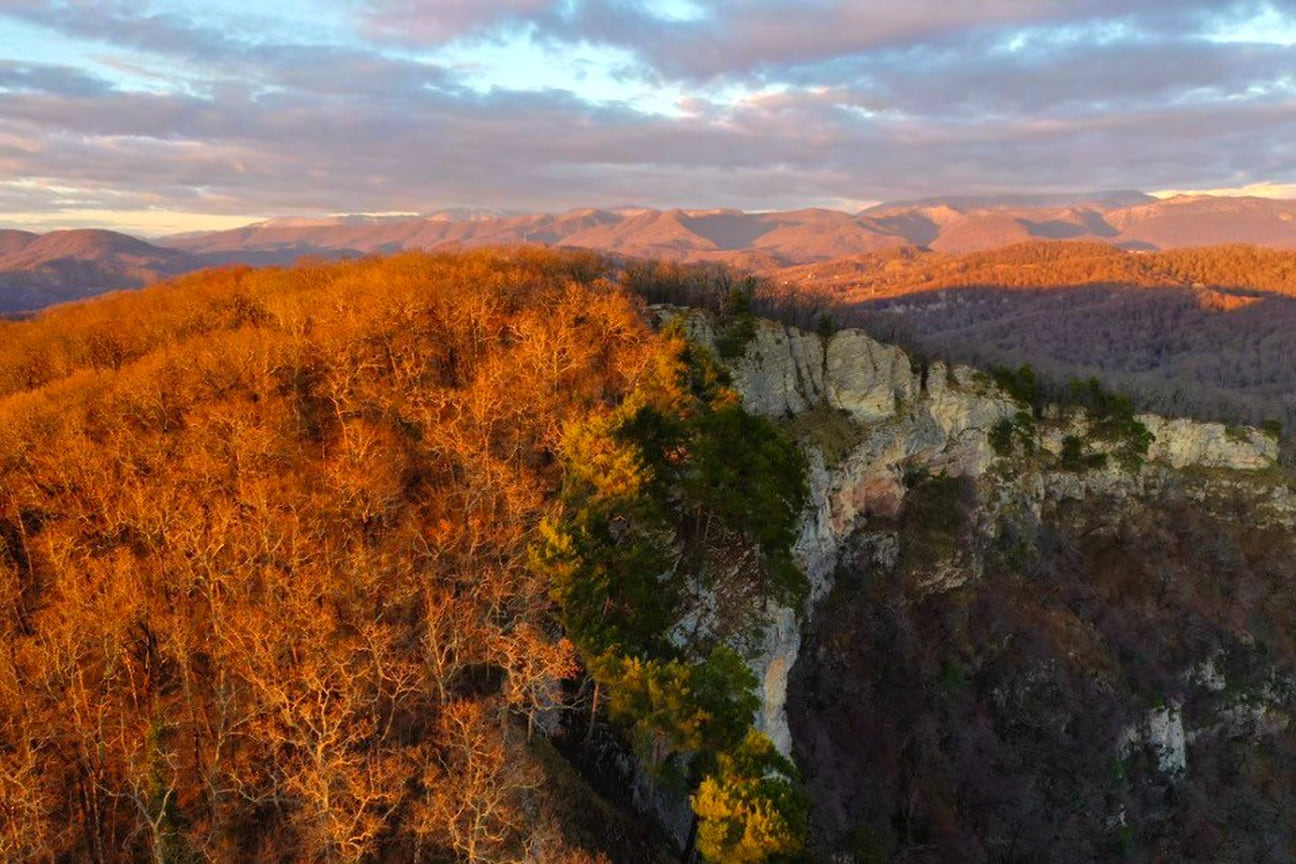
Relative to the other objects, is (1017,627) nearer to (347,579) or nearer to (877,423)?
(877,423)

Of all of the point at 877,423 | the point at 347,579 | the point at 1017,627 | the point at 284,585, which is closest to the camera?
the point at 284,585

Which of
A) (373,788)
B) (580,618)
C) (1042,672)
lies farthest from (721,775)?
(1042,672)

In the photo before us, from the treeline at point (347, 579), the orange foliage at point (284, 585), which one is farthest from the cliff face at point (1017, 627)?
the orange foliage at point (284, 585)

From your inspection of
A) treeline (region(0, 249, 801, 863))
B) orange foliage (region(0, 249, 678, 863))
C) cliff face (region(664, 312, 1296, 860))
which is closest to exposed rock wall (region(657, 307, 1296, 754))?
cliff face (region(664, 312, 1296, 860))

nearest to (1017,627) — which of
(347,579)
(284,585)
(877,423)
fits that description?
(877,423)

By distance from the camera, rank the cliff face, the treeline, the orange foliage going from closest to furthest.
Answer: the orange foliage, the treeline, the cliff face

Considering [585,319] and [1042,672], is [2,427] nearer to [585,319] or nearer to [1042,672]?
[585,319]

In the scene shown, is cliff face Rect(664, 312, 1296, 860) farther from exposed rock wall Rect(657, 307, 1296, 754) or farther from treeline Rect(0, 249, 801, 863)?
treeline Rect(0, 249, 801, 863)
